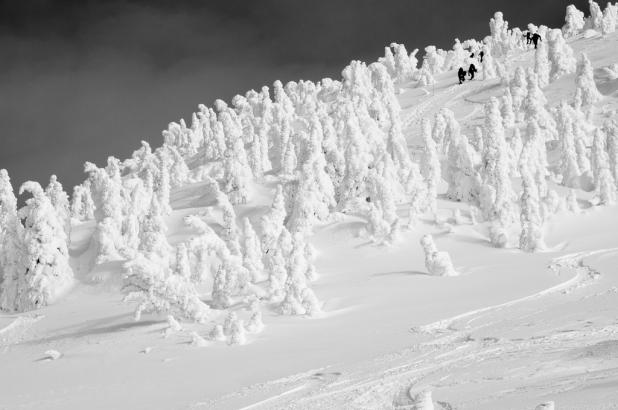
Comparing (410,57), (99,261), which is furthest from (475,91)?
(99,261)

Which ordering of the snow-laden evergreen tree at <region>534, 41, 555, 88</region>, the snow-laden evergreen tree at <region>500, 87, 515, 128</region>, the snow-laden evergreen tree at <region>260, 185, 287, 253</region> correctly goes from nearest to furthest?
the snow-laden evergreen tree at <region>260, 185, 287, 253</region>, the snow-laden evergreen tree at <region>500, 87, 515, 128</region>, the snow-laden evergreen tree at <region>534, 41, 555, 88</region>

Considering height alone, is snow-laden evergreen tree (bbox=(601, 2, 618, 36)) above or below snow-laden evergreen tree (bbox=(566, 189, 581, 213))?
above

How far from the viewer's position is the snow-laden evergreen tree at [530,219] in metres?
37.9

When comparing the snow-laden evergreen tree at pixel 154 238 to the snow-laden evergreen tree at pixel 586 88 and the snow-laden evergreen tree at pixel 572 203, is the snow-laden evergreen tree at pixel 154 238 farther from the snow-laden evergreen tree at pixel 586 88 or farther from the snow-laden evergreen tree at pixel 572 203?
the snow-laden evergreen tree at pixel 586 88

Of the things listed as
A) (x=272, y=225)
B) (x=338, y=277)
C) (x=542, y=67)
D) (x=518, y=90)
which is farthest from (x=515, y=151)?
(x=542, y=67)

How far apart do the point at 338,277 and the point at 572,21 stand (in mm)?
110586

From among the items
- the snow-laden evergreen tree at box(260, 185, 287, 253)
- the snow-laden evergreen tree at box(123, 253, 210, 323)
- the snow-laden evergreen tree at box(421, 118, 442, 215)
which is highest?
the snow-laden evergreen tree at box(421, 118, 442, 215)

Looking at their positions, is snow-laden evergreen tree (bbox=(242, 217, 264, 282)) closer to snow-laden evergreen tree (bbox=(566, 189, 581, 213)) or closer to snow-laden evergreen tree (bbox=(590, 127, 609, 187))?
snow-laden evergreen tree (bbox=(566, 189, 581, 213))

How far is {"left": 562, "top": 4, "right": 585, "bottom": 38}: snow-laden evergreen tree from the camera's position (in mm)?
127188

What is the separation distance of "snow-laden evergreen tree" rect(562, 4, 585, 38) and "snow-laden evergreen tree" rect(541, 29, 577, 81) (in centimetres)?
3721

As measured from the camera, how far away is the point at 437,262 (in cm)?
3294

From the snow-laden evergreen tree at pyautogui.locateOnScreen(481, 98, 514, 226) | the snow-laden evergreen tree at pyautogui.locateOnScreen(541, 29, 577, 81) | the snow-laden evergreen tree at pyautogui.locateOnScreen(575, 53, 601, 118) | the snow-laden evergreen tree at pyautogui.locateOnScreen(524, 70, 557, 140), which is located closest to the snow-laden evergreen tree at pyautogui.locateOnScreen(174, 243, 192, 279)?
the snow-laden evergreen tree at pyautogui.locateOnScreen(481, 98, 514, 226)

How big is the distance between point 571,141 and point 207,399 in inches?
1677

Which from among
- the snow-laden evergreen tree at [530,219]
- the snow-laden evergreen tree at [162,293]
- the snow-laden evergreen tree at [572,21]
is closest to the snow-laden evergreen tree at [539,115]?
the snow-laden evergreen tree at [530,219]
